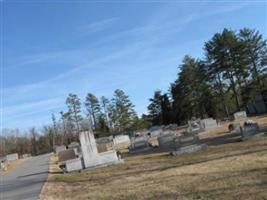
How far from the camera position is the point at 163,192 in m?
9.09

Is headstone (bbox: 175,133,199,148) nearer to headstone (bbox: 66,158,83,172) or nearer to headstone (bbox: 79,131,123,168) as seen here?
headstone (bbox: 79,131,123,168)

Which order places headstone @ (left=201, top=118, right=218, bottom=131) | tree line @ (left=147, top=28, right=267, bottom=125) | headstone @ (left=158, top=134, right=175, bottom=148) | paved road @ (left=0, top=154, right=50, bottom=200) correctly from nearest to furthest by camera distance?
1. paved road @ (left=0, top=154, right=50, bottom=200)
2. headstone @ (left=158, top=134, right=175, bottom=148)
3. headstone @ (left=201, top=118, right=218, bottom=131)
4. tree line @ (left=147, top=28, right=267, bottom=125)

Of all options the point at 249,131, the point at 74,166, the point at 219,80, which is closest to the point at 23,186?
the point at 74,166

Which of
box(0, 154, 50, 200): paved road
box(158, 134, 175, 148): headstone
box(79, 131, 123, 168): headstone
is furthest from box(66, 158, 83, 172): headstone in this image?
box(158, 134, 175, 148): headstone

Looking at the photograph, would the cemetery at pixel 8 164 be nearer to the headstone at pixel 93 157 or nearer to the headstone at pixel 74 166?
the headstone at pixel 74 166

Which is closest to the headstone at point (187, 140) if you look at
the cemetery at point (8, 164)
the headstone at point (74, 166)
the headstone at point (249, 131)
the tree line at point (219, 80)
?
the headstone at point (249, 131)

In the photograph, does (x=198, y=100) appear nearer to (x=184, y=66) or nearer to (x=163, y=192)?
(x=184, y=66)

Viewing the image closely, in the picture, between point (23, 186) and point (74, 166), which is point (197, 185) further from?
point (74, 166)

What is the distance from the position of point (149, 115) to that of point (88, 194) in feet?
239

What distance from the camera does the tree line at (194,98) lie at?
54562mm

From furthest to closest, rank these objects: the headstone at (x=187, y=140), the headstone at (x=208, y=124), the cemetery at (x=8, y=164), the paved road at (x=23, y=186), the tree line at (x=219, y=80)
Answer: the tree line at (x=219, y=80), the headstone at (x=208, y=124), the cemetery at (x=8, y=164), the headstone at (x=187, y=140), the paved road at (x=23, y=186)

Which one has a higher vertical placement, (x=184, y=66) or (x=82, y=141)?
(x=184, y=66)

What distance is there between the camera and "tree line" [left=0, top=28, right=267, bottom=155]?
54562 millimetres

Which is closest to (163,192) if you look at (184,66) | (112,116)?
(184,66)
